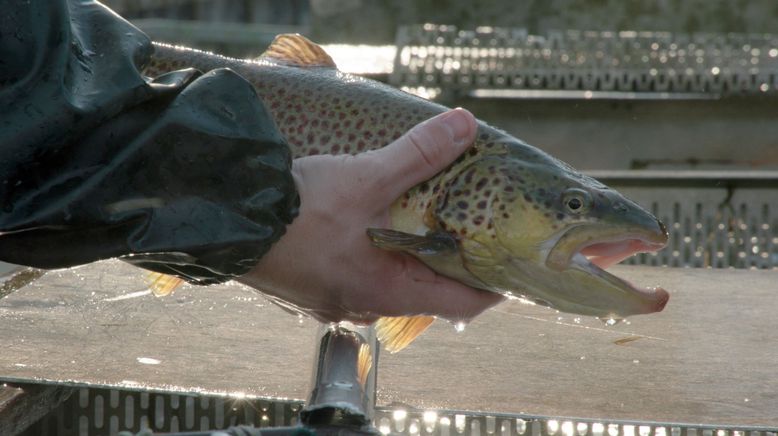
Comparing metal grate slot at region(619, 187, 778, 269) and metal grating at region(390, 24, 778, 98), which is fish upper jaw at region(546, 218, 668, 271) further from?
metal grating at region(390, 24, 778, 98)

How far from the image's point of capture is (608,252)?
273 centimetres

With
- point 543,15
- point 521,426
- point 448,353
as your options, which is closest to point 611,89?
point 543,15

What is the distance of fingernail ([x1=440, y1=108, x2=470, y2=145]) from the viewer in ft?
8.54

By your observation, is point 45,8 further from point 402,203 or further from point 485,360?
point 485,360

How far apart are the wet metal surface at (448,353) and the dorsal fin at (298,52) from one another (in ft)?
2.75

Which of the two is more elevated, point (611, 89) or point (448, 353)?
point (611, 89)

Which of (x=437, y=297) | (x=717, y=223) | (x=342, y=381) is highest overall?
(x=717, y=223)

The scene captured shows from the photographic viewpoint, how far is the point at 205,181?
2.35 m

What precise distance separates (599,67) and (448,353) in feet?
12.0

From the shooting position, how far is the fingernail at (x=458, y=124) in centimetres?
260

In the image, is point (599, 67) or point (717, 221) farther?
point (599, 67)

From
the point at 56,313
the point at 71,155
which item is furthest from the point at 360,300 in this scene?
the point at 56,313

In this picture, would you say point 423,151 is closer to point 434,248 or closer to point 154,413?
point 434,248

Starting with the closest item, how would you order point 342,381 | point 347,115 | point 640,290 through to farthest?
point 342,381 < point 640,290 < point 347,115
